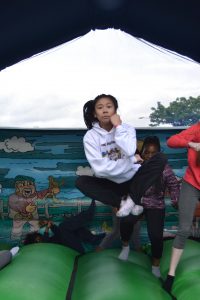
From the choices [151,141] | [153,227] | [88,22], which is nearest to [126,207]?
[153,227]

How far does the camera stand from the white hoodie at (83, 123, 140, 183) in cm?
258

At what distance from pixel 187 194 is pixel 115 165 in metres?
0.44

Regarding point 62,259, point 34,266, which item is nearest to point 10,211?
point 62,259

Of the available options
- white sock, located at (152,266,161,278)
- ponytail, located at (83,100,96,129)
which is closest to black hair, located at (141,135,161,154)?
ponytail, located at (83,100,96,129)

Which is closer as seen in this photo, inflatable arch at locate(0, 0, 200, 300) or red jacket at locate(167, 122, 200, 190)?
inflatable arch at locate(0, 0, 200, 300)

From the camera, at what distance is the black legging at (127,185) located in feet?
8.55

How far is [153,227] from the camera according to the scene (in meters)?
2.75

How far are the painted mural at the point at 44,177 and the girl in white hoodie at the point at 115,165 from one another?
84 centimetres

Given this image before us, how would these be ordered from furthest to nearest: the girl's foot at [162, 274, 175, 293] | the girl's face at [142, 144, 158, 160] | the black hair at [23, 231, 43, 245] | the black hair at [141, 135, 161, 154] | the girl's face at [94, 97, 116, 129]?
1. the black hair at [23, 231, 43, 245]
2. the black hair at [141, 135, 161, 154]
3. the girl's face at [142, 144, 158, 160]
4. the girl's face at [94, 97, 116, 129]
5. the girl's foot at [162, 274, 175, 293]

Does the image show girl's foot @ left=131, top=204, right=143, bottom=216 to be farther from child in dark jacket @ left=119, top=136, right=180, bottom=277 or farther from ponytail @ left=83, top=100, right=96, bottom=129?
ponytail @ left=83, top=100, right=96, bottom=129

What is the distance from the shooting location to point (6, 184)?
Result: 3.60 metres

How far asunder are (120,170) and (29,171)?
3.99ft

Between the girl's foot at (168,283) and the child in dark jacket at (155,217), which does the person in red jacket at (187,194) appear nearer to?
the girl's foot at (168,283)

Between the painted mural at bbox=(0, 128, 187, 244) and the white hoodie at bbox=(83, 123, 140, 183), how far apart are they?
851 mm
